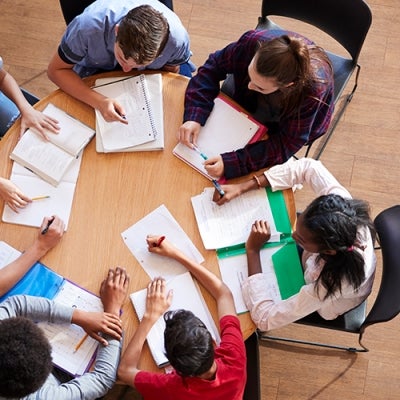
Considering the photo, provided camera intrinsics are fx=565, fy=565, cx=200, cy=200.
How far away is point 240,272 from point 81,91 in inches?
33.1

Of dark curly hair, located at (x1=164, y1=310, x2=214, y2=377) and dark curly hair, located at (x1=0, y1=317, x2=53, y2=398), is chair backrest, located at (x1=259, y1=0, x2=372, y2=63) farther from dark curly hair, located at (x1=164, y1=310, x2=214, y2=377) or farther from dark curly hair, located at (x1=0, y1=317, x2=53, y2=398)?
dark curly hair, located at (x1=0, y1=317, x2=53, y2=398)

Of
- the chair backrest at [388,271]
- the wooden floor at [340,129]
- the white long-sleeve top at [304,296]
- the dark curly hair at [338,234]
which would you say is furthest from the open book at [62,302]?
the wooden floor at [340,129]

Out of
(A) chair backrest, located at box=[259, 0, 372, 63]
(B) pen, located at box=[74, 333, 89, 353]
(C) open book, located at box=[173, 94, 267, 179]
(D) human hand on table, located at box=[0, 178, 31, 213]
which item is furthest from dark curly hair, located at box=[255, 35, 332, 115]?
(B) pen, located at box=[74, 333, 89, 353]

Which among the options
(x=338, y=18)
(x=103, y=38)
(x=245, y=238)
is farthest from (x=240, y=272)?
(x=338, y=18)

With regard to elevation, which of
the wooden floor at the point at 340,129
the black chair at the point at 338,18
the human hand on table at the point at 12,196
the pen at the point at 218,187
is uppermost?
the black chair at the point at 338,18

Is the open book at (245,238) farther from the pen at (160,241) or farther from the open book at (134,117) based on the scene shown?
the open book at (134,117)

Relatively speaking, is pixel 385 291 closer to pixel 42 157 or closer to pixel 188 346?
pixel 188 346

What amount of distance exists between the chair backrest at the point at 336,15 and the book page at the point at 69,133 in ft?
3.16

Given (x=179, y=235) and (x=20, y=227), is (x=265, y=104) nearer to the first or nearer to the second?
(x=179, y=235)

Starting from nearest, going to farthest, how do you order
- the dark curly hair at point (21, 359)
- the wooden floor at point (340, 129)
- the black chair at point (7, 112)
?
1. the dark curly hair at point (21, 359)
2. the black chair at point (7, 112)
3. the wooden floor at point (340, 129)

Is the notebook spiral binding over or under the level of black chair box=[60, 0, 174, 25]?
under

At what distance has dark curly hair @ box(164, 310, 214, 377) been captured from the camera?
1560 mm

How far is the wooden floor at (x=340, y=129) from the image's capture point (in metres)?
2.47

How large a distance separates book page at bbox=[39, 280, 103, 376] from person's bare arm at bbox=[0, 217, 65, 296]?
0.13 meters
